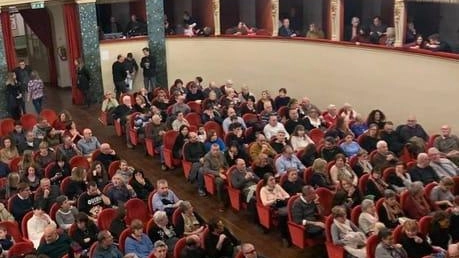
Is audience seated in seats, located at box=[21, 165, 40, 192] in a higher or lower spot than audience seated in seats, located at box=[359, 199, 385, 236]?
higher

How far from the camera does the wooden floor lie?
7.57 meters

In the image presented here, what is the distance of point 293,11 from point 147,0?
10.5 feet

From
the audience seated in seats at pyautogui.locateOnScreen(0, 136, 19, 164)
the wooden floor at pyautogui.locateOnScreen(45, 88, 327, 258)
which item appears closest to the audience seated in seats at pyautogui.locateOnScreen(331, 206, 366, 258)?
the wooden floor at pyautogui.locateOnScreen(45, 88, 327, 258)

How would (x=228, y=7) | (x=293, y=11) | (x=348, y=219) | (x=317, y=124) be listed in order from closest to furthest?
(x=348, y=219)
(x=317, y=124)
(x=293, y=11)
(x=228, y=7)

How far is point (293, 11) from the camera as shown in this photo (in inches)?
564

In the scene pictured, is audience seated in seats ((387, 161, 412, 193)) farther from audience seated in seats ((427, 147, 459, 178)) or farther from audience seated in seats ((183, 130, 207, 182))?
audience seated in seats ((183, 130, 207, 182))

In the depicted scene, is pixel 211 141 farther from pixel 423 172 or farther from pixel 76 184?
pixel 423 172

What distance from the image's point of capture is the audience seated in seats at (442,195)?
752 centimetres

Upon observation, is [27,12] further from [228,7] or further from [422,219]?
[422,219]

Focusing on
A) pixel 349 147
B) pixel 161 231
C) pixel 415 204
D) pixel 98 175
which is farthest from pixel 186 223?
pixel 349 147

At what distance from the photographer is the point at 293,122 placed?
34.6 ft

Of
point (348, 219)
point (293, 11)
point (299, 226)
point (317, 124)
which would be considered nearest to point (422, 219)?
point (348, 219)

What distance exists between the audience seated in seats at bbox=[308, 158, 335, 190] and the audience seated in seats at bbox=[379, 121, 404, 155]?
1.77 meters

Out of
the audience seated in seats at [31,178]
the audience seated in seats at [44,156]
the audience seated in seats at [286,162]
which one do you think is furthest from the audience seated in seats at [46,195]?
the audience seated in seats at [286,162]
